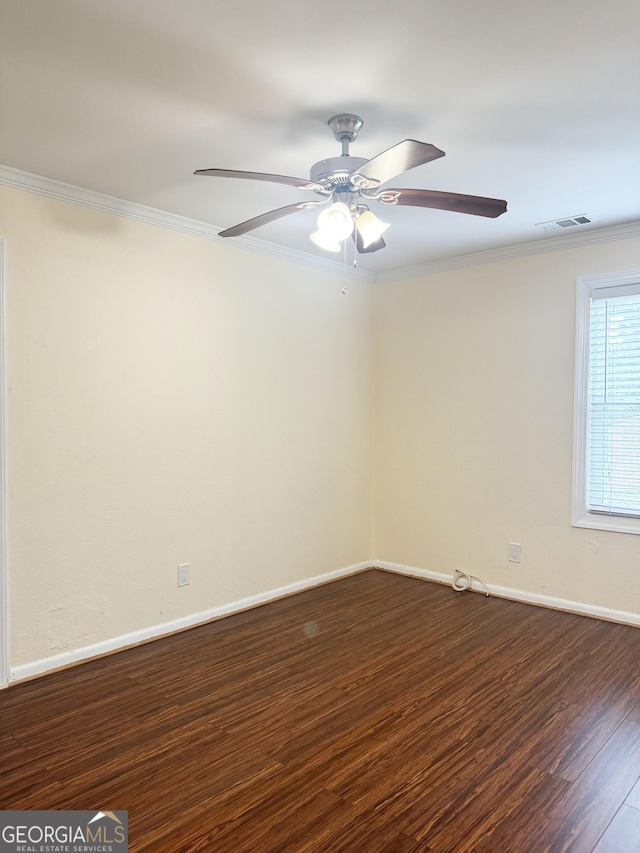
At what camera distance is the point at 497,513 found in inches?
173

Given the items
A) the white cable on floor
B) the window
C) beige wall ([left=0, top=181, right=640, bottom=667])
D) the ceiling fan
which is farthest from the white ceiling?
the white cable on floor

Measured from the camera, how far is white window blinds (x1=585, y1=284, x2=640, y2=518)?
3.83 meters

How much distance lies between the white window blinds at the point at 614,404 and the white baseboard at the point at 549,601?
634 millimetres

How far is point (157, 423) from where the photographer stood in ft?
11.7

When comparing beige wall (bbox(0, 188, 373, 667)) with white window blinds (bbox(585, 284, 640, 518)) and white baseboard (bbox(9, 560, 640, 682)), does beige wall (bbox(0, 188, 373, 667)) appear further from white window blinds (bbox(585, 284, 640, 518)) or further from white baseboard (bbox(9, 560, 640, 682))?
white window blinds (bbox(585, 284, 640, 518))

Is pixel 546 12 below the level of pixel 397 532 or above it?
above

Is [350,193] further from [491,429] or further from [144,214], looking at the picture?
[491,429]

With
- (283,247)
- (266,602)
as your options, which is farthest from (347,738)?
(283,247)

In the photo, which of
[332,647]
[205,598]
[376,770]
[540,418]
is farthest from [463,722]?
[540,418]

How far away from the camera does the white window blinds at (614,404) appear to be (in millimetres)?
3832

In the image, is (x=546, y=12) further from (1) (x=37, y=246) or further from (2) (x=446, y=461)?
(2) (x=446, y=461)

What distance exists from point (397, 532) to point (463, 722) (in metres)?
2.45

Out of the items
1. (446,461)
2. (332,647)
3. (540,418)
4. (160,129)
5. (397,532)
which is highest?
(160,129)

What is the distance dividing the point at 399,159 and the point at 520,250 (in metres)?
2.55
